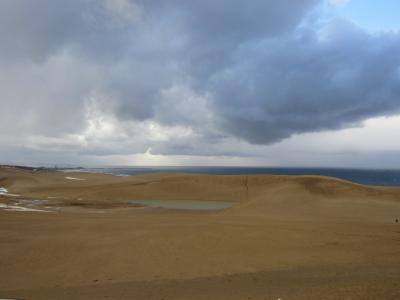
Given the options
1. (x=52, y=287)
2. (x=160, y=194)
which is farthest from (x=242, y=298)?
(x=160, y=194)

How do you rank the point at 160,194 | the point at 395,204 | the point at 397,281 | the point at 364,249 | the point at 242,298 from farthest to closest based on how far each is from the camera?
1. the point at 160,194
2. the point at 395,204
3. the point at 364,249
4. the point at 397,281
5. the point at 242,298

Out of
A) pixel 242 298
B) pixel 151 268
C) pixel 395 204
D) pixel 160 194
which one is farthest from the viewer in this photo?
pixel 160 194

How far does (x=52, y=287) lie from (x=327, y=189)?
2692cm

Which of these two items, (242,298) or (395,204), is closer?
(242,298)

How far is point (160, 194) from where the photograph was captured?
40.5 metres

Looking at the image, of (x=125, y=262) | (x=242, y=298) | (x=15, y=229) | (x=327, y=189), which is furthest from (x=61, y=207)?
(x=242, y=298)

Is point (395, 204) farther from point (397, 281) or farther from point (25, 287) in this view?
point (25, 287)

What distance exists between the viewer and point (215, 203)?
1438 inches

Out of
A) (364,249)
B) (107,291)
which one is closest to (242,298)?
(107,291)

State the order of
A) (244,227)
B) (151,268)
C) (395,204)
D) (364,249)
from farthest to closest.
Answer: (395,204)
(244,227)
(364,249)
(151,268)

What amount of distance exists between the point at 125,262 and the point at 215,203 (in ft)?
84.0

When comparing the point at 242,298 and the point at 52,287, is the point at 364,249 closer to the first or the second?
the point at 242,298

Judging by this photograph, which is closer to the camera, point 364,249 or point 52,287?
point 52,287

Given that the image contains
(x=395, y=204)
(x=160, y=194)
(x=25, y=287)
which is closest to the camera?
(x=25, y=287)
